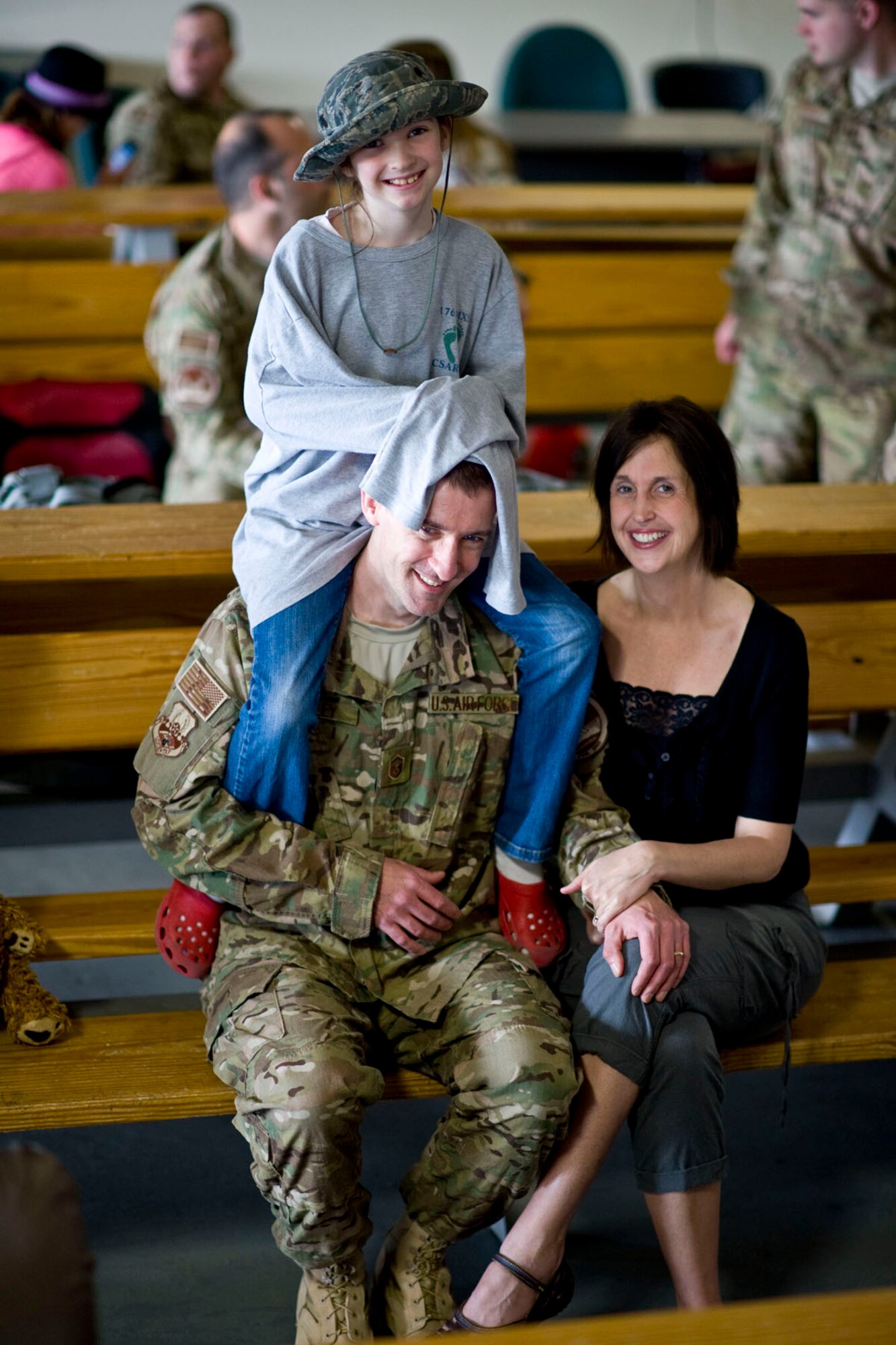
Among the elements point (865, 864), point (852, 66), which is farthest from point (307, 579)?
point (852, 66)

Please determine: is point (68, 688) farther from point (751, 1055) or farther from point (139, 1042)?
point (751, 1055)

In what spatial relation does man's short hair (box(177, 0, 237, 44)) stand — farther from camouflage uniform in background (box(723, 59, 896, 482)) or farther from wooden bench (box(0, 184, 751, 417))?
camouflage uniform in background (box(723, 59, 896, 482))

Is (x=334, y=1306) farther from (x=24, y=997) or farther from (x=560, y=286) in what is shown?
(x=560, y=286)

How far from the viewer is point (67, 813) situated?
2.61 m

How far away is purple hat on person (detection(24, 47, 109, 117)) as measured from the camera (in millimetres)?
4859

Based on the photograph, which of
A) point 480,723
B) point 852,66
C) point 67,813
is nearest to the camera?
point 480,723

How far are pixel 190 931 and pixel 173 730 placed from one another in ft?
→ 0.87

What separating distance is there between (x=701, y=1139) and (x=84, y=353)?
3.30 metres

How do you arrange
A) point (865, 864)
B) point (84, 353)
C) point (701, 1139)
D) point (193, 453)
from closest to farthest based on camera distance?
point (701, 1139) < point (865, 864) < point (193, 453) < point (84, 353)

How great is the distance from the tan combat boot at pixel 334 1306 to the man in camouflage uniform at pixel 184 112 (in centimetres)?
482

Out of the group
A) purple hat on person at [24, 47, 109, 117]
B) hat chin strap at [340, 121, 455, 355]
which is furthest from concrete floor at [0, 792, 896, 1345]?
purple hat on person at [24, 47, 109, 117]

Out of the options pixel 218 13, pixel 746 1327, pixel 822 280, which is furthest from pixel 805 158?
pixel 218 13

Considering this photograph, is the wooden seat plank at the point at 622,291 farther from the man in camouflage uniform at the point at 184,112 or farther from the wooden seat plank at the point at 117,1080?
the wooden seat plank at the point at 117,1080

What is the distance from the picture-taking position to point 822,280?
3641 millimetres
